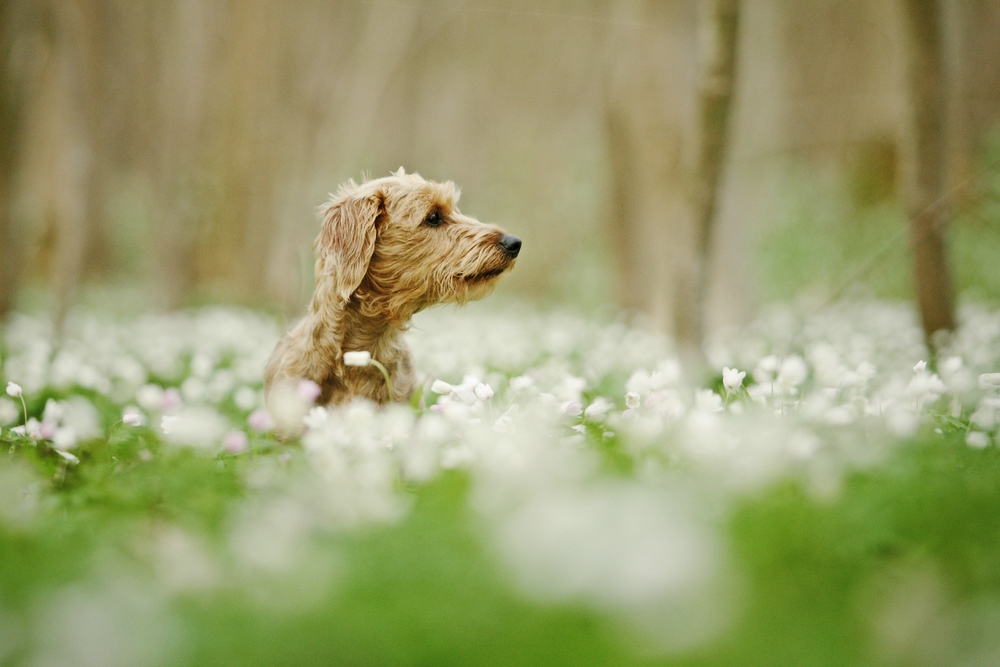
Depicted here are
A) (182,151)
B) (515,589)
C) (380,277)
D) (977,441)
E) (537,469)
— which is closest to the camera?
(515,589)

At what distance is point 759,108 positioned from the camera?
9.91 metres

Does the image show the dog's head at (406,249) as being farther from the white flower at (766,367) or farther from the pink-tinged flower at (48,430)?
the white flower at (766,367)

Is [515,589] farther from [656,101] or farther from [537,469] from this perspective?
[656,101]

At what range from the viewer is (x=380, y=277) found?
3.81 meters

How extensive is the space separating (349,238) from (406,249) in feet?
1.11

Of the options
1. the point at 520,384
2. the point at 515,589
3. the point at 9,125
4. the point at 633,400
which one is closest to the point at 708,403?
the point at 633,400

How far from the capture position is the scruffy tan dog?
3.62 meters

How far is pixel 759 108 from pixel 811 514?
9281mm

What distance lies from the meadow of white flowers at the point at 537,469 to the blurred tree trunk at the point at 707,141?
48 centimetres

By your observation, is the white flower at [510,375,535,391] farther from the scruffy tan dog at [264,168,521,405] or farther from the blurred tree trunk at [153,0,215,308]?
the blurred tree trunk at [153,0,215,308]

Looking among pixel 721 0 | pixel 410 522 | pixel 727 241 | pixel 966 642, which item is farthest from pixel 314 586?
pixel 727 241

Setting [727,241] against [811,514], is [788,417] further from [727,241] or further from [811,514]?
[727,241]

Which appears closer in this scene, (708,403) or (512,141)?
(708,403)

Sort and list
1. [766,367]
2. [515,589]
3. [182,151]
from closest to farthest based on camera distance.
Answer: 1. [515,589]
2. [766,367]
3. [182,151]
